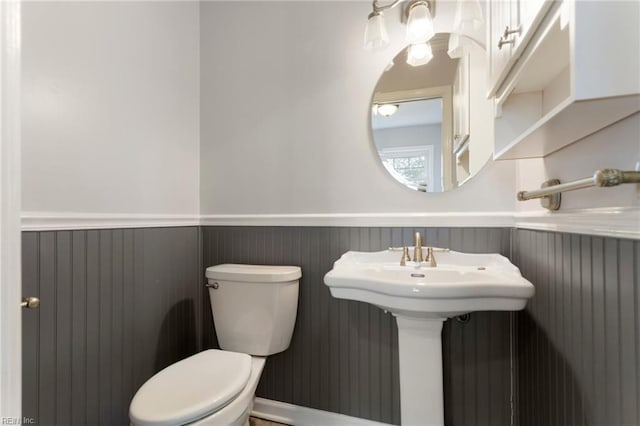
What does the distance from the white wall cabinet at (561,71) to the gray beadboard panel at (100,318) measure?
148 centimetres

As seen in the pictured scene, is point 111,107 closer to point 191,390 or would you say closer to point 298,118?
point 298,118

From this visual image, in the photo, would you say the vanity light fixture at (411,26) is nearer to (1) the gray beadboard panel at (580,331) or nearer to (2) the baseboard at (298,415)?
(1) the gray beadboard panel at (580,331)

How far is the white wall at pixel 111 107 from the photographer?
3.38 ft

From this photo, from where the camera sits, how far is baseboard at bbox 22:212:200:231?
1.01 meters

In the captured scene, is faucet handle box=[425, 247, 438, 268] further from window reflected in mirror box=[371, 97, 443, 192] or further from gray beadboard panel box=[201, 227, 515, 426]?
window reflected in mirror box=[371, 97, 443, 192]

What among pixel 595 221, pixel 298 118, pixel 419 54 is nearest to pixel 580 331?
pixel 595 221

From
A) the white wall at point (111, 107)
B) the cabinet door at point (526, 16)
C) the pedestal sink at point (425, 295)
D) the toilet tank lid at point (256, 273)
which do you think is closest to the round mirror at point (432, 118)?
the pedestal sink at point (425, 295)

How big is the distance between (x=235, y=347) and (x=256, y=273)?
14.5 inches

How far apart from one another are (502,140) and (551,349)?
691 mm

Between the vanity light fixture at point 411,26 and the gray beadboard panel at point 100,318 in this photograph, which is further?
the vanity light fixture at point 411,26

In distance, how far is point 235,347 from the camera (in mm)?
1433

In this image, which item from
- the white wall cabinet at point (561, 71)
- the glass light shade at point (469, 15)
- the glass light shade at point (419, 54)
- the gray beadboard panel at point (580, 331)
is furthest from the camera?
the glass light shade at point (419, 54)

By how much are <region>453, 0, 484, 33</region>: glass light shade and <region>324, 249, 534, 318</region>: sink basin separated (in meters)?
0.90

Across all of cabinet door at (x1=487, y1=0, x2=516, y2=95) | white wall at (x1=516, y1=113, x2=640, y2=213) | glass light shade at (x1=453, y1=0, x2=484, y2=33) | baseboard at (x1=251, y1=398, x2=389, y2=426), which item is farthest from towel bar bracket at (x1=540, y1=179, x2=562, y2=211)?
baseboard at (x1=251, y1=398, x2=389, y2=426)
